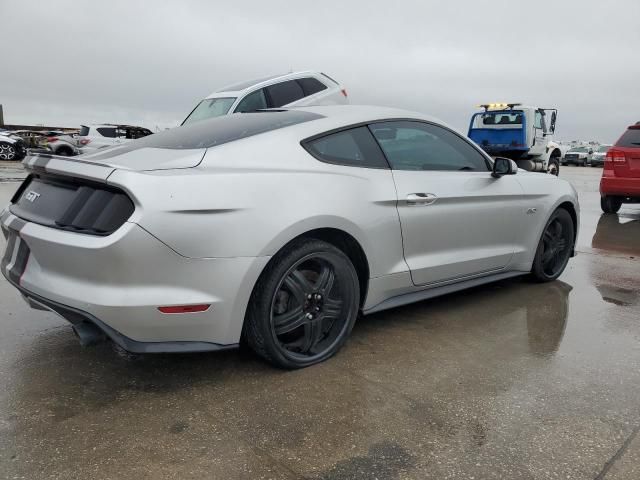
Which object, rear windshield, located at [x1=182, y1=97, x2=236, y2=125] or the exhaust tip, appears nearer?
the exhaust tip

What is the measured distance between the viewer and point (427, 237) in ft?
11.1

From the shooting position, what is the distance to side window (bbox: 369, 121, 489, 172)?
3.37m

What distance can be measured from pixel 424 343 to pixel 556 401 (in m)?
0.87

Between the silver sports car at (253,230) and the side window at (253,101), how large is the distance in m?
5.94

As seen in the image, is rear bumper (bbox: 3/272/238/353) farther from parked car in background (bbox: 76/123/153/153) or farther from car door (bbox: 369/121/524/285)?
parked car in background (bbox: 76/123/153/153)

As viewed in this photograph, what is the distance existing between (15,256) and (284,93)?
721 cm

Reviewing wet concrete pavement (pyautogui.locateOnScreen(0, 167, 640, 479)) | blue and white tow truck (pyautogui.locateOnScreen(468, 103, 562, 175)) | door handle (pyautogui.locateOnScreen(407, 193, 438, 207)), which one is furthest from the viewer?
blue and white tow truck (pyautogui.locateOnScreen(468, 103, 562, 175))

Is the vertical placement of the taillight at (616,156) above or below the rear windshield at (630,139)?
below

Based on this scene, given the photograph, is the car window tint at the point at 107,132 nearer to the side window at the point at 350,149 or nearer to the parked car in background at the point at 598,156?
the side window at the point at 350,149

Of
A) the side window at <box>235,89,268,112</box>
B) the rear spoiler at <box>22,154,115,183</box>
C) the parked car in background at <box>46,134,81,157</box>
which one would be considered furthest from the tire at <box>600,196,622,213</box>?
the parked car in background at <box>46,134,81,157</box>

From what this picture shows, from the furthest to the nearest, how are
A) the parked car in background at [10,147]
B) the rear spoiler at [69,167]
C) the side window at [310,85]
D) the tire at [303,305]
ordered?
the parked car in background at [10,147], the side window at [310,85], the tire at [303,305], the rear spoiler at [69,167]

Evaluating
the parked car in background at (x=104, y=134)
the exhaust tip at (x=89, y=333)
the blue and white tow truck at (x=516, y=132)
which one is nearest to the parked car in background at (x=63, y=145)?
the parked car in background at (x=104, y=134)

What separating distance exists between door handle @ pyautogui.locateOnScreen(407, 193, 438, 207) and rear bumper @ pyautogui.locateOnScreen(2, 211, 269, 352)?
108 cm

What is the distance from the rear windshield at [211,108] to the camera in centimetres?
934
